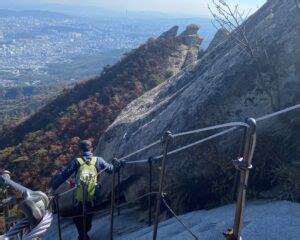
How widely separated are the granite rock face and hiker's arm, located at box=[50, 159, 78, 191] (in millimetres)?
1536

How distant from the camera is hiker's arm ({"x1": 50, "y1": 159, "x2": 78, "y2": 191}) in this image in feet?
28.3

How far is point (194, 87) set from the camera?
10.5 meters

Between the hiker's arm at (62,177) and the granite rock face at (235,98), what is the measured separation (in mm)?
1536

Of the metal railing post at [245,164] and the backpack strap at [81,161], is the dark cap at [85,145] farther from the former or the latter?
the metal railing post at [245,164]

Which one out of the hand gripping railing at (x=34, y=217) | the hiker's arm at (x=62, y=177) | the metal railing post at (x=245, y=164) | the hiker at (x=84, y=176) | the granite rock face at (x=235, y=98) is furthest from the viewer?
the hiker at (x=84, y=176)

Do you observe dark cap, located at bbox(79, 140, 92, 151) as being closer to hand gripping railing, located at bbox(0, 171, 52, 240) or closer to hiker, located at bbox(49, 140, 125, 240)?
hiker, located at bbox(49, 140, 125, 240)

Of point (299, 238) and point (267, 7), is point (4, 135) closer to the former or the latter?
point (267, 7)

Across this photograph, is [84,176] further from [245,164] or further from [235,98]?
[245,164]

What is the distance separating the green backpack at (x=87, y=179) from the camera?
877cm

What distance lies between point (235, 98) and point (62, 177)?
326 cm

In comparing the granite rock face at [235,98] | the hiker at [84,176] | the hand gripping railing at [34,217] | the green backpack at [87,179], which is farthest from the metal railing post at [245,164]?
the green backpack at [87,179]

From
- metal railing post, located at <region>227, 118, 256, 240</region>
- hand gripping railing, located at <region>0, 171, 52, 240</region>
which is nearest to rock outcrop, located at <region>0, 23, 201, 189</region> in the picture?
metal railing post, located at <region>227, 118, 256, 240</region>

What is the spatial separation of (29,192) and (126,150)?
8.89 metres

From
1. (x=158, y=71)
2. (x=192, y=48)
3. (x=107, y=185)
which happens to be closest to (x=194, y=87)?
(x=107, y=185)
